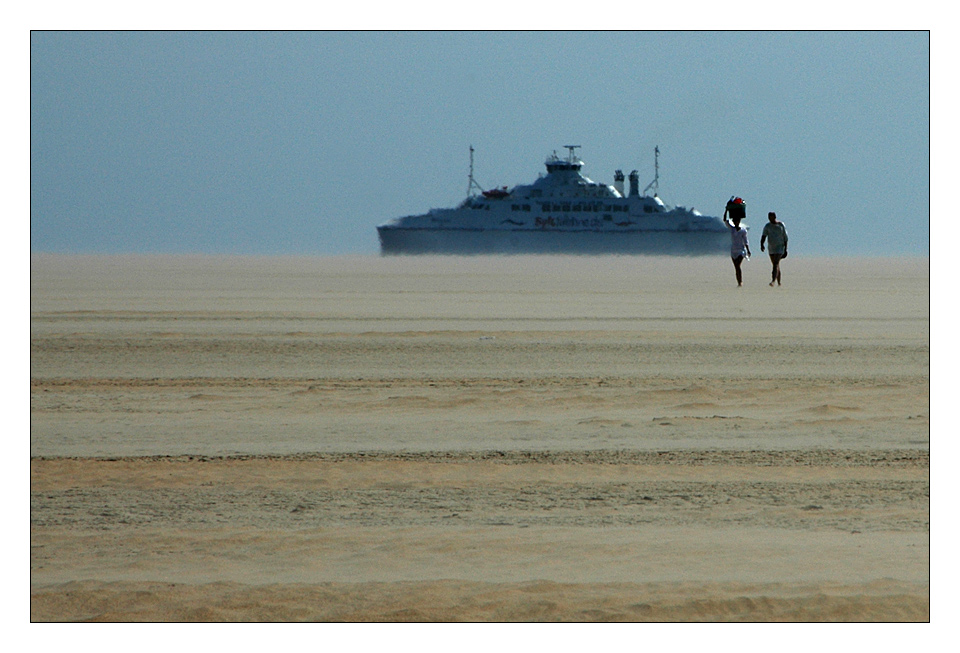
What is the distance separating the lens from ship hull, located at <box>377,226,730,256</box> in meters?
59.7

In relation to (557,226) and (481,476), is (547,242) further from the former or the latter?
(481,476)

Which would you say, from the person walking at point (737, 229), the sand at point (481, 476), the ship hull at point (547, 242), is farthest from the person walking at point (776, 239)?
the ship hull at point (547, 242)

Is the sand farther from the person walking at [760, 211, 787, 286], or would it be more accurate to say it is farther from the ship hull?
the ship hull

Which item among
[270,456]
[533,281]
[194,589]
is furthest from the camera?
[533,281]

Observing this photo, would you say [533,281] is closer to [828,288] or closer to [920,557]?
[828,288]

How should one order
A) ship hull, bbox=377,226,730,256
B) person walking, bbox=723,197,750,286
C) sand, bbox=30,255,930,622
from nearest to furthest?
1. sand, bbox=30,255,930,622
2. person walking, bbox=723,197,750,286
3. ship hull, bbox=377,226,730,256

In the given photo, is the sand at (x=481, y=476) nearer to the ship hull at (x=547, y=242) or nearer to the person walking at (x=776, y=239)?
the person walking at (x=776, y=239)

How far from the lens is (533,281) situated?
22.2 metres

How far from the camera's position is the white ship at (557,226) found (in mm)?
59875

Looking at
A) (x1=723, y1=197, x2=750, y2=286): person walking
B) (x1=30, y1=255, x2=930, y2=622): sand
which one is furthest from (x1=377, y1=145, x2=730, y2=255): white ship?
(x1=30, y1=255, x2=930, y2=622): sand

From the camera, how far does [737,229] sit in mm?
18422

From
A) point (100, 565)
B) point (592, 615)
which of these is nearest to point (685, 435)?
point (592, 615)
